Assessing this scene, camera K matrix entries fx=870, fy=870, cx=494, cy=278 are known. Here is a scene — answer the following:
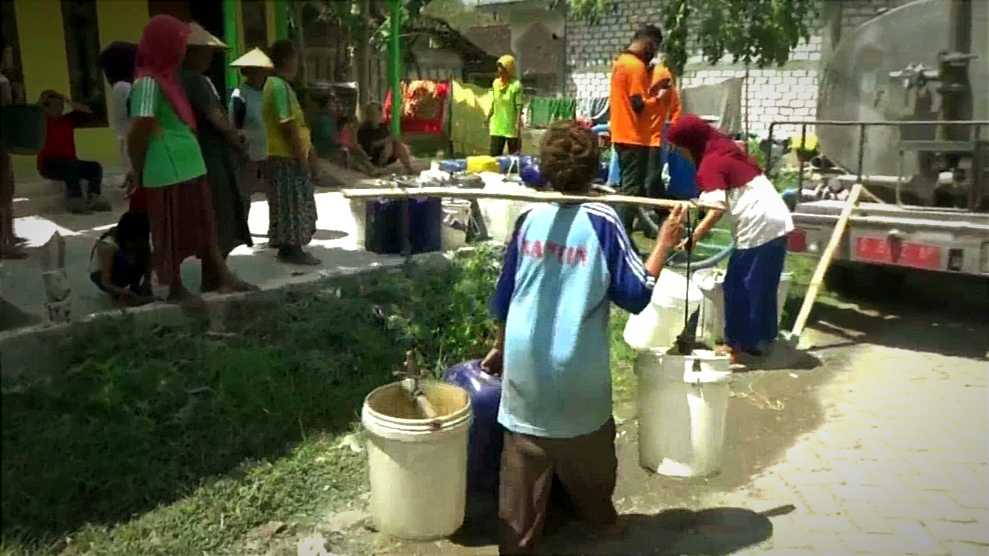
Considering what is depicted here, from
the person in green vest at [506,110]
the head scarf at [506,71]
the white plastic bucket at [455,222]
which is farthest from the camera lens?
the person in green vest at [506,110]

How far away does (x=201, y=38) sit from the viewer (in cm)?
208

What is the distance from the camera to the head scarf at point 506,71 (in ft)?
24.3

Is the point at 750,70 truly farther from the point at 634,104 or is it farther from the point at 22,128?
the point at 22,128

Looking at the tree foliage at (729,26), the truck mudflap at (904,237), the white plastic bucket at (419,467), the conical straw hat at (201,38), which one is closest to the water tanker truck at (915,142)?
the truck mudflap at (904,237)

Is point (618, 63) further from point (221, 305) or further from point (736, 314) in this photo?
point (221, 305)

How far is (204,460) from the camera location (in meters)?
3.63

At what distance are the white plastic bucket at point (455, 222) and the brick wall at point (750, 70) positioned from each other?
2780 mm

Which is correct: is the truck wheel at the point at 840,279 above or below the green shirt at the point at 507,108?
below

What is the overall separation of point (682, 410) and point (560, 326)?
0.96 m

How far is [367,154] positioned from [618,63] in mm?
2483

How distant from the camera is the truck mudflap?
510 centimetres

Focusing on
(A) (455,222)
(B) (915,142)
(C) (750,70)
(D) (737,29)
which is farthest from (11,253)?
(C) (750,70)

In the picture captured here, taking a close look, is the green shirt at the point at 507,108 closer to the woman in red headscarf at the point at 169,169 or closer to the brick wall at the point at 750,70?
the brick wall at the point at 750,70

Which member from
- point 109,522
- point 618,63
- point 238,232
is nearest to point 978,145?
point 618,63
